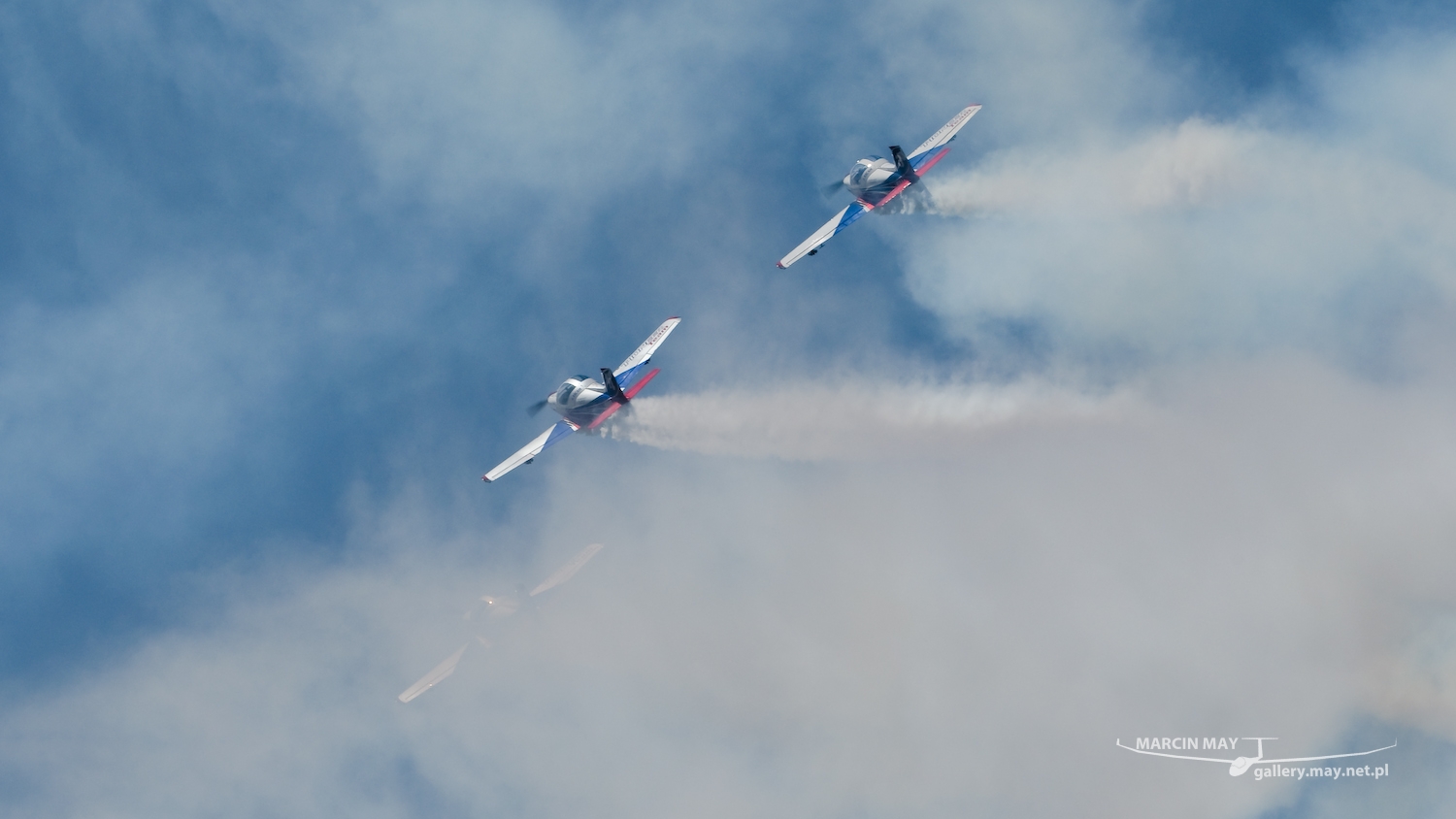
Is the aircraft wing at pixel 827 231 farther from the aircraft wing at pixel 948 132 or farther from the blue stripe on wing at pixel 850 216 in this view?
the aircraft wing at pixel 948 132

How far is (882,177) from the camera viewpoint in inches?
3664

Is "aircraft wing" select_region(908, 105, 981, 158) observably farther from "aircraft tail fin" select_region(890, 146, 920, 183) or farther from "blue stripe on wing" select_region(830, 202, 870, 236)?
"blue stripe on wing" select_region(830, 202, 870, 236)

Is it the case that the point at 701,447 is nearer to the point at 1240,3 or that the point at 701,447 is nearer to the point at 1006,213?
the point at 1006,213

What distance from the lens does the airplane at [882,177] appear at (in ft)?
303

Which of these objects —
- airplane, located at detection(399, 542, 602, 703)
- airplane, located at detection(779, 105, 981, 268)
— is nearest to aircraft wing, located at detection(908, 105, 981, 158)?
airplane, located at detection(779, 105, 981, 268)

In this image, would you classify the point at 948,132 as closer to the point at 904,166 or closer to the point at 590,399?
the point at 904,166

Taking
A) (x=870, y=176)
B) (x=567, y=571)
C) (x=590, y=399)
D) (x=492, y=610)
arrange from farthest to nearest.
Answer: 1. (x=567, y=571)
2. (x=492, y=610)
3. (x=870, y=176)
4. (x=590, y=399)

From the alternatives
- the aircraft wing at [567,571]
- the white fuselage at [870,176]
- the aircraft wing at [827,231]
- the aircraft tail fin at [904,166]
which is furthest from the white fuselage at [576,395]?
the aircraft tail fin at [904,166]

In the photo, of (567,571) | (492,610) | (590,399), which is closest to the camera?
(590,399)

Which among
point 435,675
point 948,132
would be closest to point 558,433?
point 435,675

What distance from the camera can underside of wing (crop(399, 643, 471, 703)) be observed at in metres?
106

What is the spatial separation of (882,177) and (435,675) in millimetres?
69598

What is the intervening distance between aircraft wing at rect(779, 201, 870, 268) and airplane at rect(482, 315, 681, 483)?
39.4 ft

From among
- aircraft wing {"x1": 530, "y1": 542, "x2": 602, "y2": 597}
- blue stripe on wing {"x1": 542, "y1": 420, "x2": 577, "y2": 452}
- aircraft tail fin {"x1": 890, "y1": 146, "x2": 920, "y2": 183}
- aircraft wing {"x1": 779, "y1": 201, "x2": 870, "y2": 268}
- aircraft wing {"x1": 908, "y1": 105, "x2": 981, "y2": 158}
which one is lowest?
aircraft wing {"x1": 530, "y1": 542, "x2": 602, "y2": 597}
